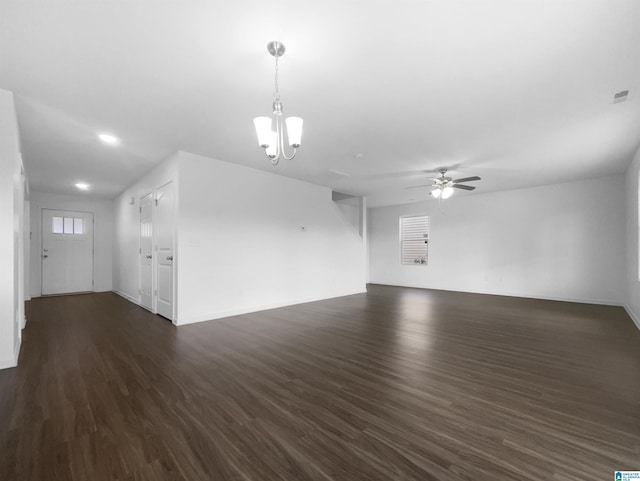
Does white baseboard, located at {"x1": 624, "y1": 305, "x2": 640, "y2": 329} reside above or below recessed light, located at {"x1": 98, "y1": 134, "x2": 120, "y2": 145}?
below

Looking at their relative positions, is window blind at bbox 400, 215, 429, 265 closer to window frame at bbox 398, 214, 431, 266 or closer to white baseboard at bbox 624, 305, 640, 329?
window frame at bbox 398, 214, 431, 266

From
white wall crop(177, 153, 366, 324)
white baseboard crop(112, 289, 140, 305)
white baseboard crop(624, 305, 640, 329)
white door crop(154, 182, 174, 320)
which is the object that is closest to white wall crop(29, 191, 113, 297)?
white baseboard crop(112, 289, 140, 305)

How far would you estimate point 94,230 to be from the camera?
805 cm

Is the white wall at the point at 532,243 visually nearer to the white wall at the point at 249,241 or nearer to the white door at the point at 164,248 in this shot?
the white wall at the point at 249,241

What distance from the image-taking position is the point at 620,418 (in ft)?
6.55

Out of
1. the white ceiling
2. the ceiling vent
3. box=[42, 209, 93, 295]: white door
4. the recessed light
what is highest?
the white ceiling

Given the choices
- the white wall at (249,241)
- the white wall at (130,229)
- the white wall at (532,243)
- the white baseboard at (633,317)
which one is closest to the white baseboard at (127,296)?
the white wall at (130,229)

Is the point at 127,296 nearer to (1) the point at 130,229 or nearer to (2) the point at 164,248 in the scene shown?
(1) the point at 130,229

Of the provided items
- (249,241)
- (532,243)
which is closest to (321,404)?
(249,241)

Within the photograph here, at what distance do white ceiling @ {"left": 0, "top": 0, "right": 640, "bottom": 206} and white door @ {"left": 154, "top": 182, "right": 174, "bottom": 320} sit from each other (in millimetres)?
761

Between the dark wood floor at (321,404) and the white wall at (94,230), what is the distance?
4248mm

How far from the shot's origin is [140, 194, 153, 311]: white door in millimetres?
5406

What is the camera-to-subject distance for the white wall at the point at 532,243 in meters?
6.16

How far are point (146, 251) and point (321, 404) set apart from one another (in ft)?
16.4
